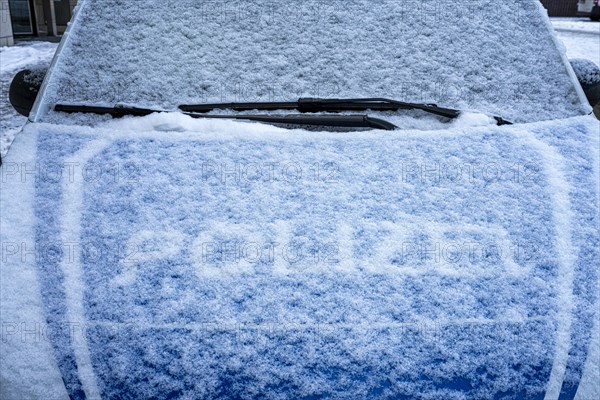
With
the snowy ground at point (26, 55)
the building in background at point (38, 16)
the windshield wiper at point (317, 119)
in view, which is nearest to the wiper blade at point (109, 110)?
the windshield wiper at point (317, 119)

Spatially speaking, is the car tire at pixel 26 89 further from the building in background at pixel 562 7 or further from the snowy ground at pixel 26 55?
the building in background at pixel 562 7

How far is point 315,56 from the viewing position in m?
1.92

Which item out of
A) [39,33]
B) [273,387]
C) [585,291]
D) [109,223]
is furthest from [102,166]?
[39,33]

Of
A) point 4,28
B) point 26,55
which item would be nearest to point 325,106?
point 26,55

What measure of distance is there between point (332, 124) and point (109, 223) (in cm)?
77

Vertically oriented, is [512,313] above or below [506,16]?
below

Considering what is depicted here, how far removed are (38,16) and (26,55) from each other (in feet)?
24.2

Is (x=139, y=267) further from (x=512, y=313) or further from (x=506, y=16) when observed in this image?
(x=506, y=16)

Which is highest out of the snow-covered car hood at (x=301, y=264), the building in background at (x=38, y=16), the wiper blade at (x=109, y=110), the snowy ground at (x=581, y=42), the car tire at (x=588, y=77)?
the car tire at (x=588, y=77)

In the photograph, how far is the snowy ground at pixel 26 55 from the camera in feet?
19.1

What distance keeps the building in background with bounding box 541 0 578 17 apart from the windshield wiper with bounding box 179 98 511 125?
1137 inches

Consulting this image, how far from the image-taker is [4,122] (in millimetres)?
5789

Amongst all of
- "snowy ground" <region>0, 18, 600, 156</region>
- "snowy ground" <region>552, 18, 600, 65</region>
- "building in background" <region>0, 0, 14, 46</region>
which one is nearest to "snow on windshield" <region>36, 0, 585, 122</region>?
"snowy ground" <region>0, 18, 600, 156</region>

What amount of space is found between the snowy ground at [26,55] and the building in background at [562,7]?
1309 cm
